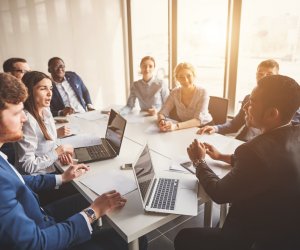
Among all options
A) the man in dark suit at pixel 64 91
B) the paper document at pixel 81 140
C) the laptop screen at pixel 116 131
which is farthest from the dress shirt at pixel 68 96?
the laptop screen at pixel 116 131

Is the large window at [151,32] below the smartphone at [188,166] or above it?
above

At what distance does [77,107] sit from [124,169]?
234cm

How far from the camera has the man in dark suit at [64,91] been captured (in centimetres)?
358

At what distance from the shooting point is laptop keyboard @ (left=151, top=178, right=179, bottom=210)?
1269mm

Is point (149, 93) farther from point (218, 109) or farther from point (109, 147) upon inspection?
point (109, 147)

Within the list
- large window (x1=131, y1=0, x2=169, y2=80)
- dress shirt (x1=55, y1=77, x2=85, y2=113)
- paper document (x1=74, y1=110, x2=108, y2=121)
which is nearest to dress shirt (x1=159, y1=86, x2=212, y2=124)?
paper document (x1=74, y1=110, x2=108, y2=121)

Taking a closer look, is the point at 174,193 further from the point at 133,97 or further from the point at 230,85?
the point at 230,85

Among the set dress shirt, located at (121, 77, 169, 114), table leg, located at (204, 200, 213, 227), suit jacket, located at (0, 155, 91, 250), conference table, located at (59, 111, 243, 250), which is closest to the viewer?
suit jacket, located at (0, 155, 91, 250)

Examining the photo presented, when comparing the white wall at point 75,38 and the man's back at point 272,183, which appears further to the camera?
the white wall at point 75,38

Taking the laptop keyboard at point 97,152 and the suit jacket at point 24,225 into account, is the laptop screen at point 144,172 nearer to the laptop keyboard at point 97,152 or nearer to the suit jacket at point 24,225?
the suit jacket at point 24,225

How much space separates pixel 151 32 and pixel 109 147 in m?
3.75

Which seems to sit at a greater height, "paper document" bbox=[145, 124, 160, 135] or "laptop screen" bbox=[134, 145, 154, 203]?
"laptop screen" bbox=[134, 145, 154, 203]

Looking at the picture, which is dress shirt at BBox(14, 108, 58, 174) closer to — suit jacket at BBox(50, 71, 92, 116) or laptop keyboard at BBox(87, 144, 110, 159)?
laptop keyboard at BBox(87, 144, 110, 159)

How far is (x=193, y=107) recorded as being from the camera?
287 cm
